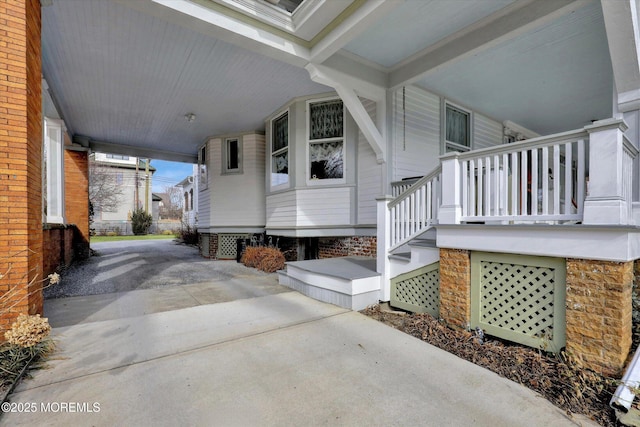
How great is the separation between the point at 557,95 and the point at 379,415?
815 centimetres

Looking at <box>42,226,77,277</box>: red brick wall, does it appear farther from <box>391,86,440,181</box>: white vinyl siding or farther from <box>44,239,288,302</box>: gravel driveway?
<box>391,86,440,181</box>: white vinyl siding

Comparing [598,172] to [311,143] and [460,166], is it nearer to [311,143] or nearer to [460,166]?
[460,166]

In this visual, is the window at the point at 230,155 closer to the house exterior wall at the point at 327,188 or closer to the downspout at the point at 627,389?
the house exterior wall at the point at 327,188

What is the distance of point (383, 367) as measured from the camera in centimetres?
258

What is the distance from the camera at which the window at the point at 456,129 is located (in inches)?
273

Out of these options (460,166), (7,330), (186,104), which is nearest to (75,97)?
(186,104)

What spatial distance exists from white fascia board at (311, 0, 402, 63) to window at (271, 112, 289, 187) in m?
2.96

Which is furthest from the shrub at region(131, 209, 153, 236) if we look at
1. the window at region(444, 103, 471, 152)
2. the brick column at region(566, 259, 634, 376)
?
the brick column at region(566, 259, 634, 376)

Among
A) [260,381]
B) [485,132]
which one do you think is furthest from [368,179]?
[260,381]

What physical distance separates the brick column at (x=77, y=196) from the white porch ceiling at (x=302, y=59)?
64.7 inches

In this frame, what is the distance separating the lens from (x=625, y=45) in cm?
309

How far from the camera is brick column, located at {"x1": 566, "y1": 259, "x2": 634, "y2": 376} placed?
228 cm

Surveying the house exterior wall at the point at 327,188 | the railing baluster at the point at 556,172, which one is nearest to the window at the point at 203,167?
the house exterior wall at the point at 327,188

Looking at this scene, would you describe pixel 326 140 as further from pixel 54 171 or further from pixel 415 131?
pixel 54 171
